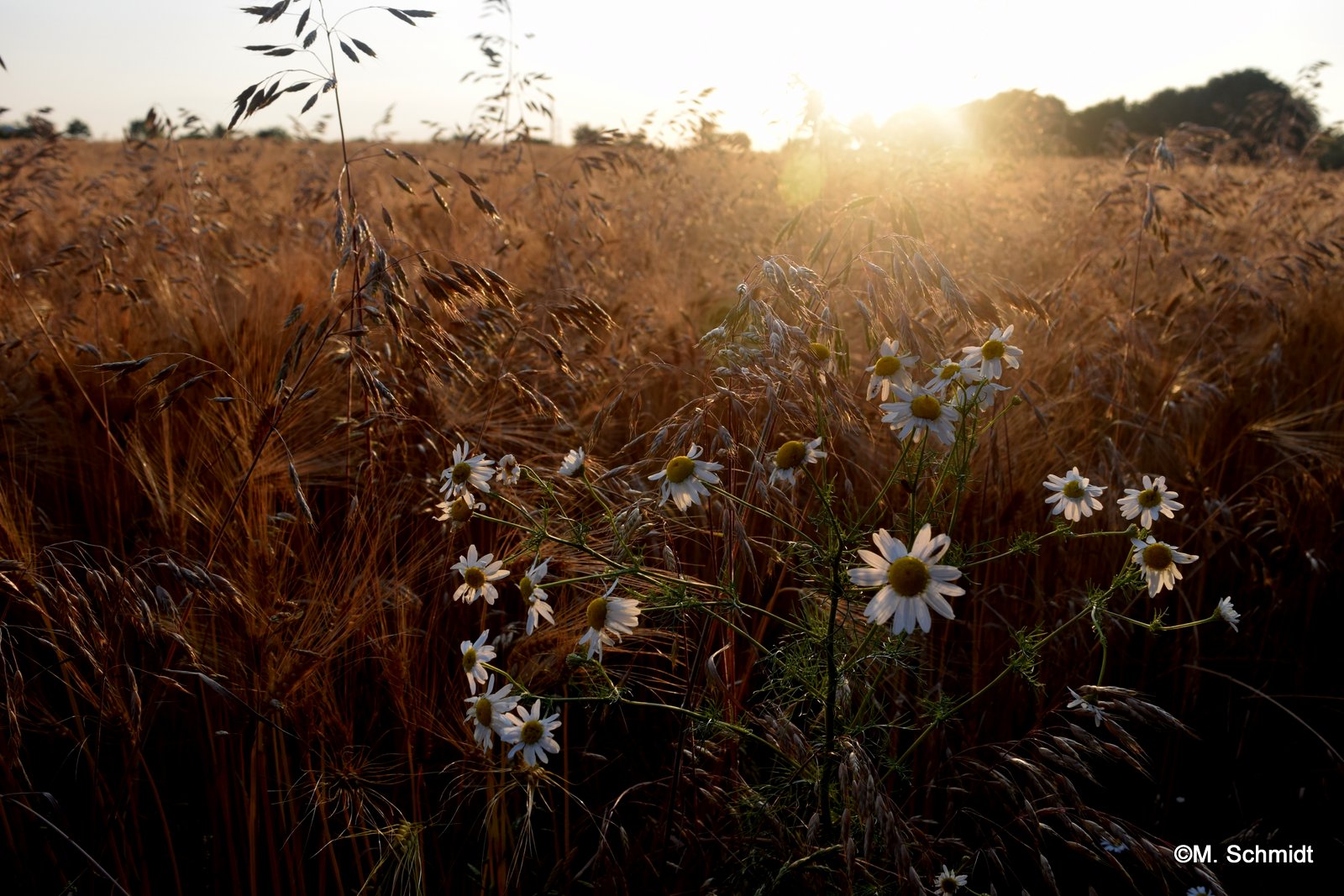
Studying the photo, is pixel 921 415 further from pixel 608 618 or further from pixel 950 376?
pixel 608 618

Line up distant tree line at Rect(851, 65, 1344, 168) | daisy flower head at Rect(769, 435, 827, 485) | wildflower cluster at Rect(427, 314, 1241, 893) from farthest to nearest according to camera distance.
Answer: distant tree line at Rect(851, 65, 1344, 168)
daisy flower head at Rect(769, 435, 827, 485)
wildflower cluster at Rect(427, 314, 1241, 893)

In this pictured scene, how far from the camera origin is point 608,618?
1.15m

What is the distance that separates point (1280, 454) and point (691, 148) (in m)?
4.71

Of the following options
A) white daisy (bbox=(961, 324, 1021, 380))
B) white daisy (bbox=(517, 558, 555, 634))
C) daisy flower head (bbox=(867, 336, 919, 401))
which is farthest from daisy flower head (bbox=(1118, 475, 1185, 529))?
white daisy (bbox=(517, 558, 555, 634))

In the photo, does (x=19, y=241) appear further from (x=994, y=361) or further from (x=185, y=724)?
(x=994, y=361)

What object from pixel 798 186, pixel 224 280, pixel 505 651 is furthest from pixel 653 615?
pixel 798 186

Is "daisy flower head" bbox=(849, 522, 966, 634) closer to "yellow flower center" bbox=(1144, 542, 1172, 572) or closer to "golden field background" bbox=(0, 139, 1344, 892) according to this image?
"golden field background" bbox=(0, 139, 1344, 892)

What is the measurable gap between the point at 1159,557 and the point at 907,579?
0.61 metres

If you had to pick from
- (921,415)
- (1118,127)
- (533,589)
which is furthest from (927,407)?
(1118,127)

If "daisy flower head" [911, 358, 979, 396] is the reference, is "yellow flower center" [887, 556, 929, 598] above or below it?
below

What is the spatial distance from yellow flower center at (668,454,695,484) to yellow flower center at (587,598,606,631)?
0.65 ft

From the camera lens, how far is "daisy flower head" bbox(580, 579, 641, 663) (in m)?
1.14

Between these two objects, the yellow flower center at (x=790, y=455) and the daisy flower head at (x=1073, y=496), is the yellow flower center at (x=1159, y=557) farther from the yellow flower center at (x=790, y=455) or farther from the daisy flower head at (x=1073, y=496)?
the yellow flower center at (x=790, y=455)

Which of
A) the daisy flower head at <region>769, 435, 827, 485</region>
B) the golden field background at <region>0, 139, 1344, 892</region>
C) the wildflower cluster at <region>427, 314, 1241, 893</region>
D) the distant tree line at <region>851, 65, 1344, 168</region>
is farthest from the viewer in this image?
the distant tree line at <region>851, 65, 1344, 168</region>
